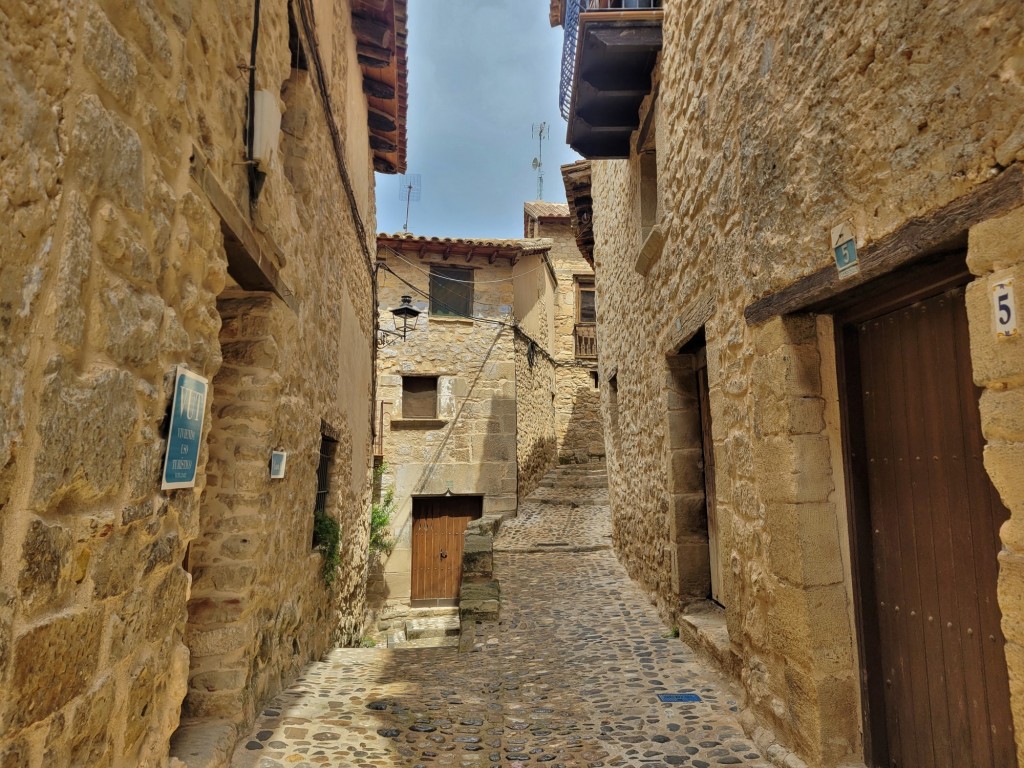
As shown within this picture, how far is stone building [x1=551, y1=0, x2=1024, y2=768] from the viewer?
1.83 meters

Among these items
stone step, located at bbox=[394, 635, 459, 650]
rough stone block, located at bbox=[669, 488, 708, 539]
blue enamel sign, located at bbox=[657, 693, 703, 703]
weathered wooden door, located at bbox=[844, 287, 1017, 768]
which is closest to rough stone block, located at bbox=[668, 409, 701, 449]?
rough stone block, located at bbox=[669, 488, 708, 539]

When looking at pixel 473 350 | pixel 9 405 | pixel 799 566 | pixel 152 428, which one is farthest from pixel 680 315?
pixel 473 350

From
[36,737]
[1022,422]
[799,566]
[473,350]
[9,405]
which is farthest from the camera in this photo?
[473,350]

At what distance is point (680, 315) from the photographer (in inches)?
Result: 178

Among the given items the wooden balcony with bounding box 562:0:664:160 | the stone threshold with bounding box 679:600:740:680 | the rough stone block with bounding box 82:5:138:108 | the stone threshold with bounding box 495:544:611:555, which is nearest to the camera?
the rough stone block with bounding box 82:5:138:108

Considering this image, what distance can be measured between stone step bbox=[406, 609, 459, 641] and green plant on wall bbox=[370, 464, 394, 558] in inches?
55.5

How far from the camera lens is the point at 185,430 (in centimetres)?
218

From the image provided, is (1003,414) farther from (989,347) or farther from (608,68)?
(608,68)

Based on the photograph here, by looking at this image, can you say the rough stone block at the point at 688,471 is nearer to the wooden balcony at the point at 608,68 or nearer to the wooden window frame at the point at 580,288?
the wooden balcony at the point at 608,68

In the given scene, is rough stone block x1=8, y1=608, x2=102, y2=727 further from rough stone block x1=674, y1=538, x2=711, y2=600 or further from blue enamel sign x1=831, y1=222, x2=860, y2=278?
rough stone block x1=674, y1=538, x2=711, y2=600

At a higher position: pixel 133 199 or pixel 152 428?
pixel 133 199

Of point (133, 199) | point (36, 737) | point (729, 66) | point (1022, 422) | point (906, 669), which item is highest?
point (729, 66)

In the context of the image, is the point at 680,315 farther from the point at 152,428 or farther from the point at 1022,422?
the point at 152,428

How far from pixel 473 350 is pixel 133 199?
1089cm
